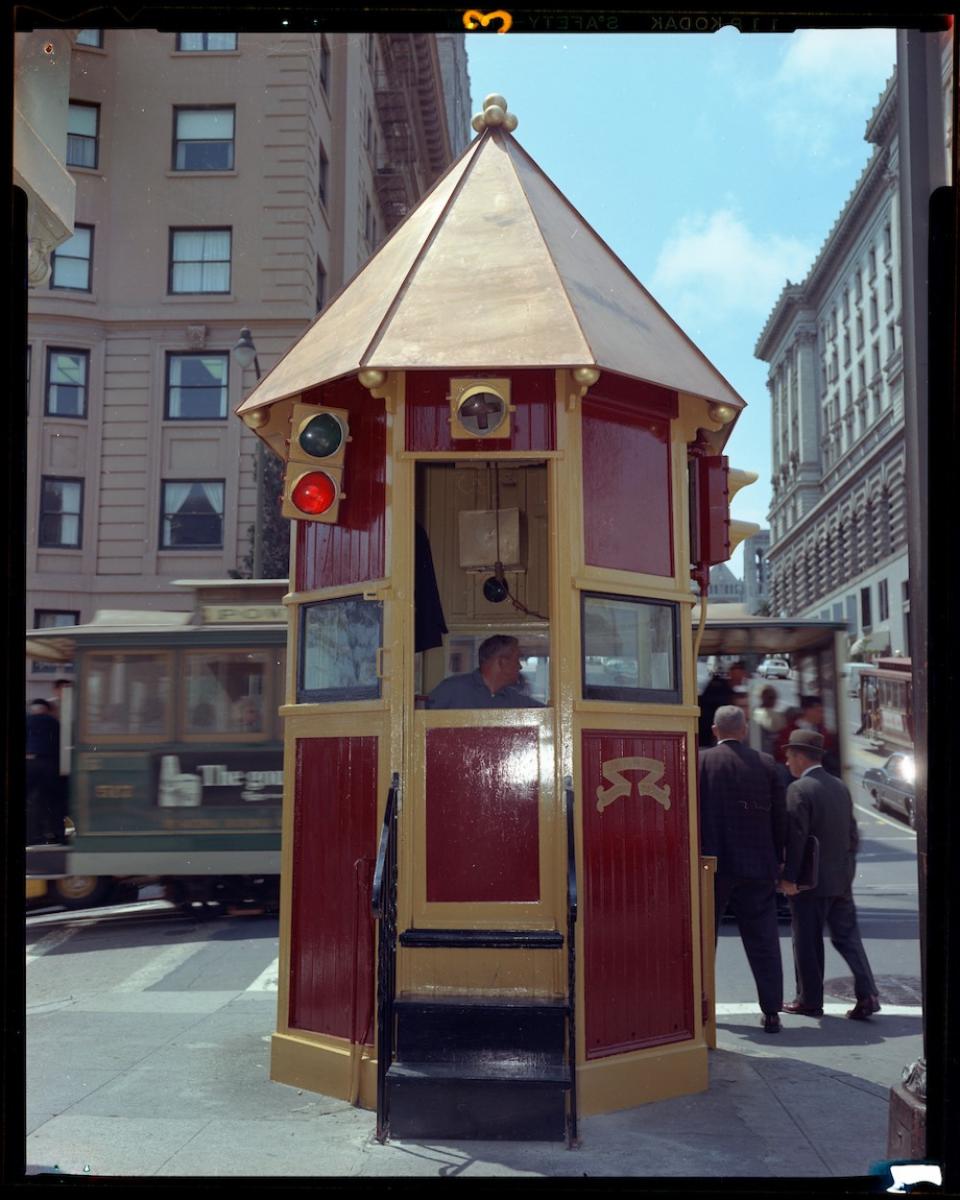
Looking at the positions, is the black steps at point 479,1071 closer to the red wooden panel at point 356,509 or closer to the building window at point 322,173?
the red wooden panel at point 356,509

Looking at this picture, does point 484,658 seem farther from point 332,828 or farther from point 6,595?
point 6,595

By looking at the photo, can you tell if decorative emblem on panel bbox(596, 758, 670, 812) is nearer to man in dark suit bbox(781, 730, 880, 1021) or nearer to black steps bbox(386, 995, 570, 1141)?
black steps bbox(386, 995, 570, 1141)

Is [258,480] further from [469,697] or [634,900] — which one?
[634,900]

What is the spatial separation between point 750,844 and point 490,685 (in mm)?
2767

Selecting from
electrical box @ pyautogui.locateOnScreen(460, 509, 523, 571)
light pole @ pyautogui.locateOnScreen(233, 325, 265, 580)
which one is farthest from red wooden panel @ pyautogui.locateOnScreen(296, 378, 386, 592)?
light pole @ pyautogui.locateOnScreen(233, 325, 265, 580)

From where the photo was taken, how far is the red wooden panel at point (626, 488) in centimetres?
594

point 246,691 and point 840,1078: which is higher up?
point 246,691

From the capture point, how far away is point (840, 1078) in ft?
20.4

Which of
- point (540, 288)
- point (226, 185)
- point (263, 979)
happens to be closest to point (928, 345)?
point (540, 288)

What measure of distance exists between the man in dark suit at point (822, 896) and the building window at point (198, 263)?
48.8 feet

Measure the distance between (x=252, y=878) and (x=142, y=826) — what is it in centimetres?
134

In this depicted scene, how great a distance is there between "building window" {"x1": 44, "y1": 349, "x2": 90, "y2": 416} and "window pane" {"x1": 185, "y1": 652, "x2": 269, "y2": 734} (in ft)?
30.4

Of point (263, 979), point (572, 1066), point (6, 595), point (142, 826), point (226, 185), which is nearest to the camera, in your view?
point (6, 595)

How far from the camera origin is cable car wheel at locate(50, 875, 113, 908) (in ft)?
40.0
